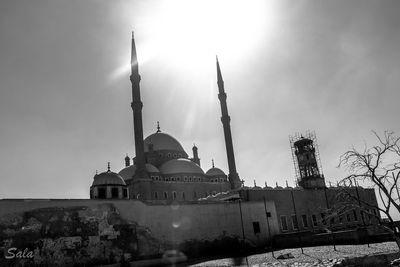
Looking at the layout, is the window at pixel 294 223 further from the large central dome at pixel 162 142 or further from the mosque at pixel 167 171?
the large central dome at pixel 162 142

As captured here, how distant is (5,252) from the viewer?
16.7 m

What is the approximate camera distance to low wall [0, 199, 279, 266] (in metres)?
17.4

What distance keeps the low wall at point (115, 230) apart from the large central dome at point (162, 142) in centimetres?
1745

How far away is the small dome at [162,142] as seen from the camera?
135ft

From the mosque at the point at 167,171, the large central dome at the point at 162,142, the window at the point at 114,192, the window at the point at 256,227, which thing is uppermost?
the large central dome at the point at 162,142

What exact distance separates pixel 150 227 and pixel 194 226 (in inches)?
127

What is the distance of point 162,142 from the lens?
1640 inches

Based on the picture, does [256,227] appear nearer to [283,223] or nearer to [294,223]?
[283,223]

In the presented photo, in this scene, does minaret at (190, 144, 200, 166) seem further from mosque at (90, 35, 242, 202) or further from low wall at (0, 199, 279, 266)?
low wall at (0, 199, 279, 266)

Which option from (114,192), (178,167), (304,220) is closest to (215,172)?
(178,167)

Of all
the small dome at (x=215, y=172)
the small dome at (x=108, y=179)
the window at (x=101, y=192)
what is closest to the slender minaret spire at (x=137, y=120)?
the small dome at (x=108, y=179)

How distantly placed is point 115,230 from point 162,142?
2225cm

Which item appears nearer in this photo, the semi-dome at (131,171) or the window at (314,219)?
the window at (314,219)

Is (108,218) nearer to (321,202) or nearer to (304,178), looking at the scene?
(321,202)
